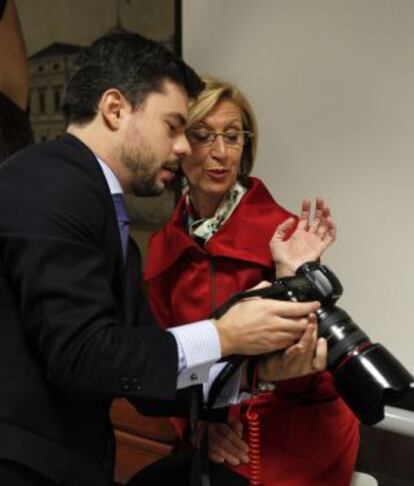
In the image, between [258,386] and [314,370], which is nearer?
[314,370]

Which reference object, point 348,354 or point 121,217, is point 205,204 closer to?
point 121,217

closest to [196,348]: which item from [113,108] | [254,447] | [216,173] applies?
[254,447]

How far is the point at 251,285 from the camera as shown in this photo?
1105 mm

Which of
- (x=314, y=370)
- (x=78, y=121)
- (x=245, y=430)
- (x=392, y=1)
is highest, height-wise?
(x=392, y=1)

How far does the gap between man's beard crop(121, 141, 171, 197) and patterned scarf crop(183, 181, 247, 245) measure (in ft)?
0.78

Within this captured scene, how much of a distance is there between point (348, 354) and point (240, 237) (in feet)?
1.13

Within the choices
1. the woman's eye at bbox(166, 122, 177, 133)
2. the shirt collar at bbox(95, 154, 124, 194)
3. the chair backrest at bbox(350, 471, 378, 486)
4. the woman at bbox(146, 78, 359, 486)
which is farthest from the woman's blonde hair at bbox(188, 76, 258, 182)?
the chair backrest at bbox(350, 471, 378, 486)

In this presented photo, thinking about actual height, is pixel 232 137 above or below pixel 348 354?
above

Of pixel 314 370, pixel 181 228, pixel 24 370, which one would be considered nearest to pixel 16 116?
pixel 181 228

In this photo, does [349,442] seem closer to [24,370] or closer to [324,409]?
[324,409]

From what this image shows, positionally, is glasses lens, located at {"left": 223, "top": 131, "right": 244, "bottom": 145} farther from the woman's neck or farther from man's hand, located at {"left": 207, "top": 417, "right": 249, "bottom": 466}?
man's hand, located at {"left": 207, "top": 417, "right": 249, "bottom": 466}

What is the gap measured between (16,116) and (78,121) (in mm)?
607

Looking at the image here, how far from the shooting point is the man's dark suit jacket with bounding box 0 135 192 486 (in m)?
0.71

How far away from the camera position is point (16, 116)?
145cm
